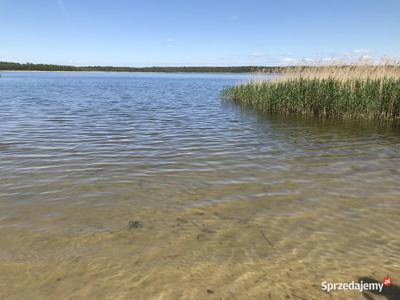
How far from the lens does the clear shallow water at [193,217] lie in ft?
11.8

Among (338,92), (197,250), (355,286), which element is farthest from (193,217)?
(338,92)

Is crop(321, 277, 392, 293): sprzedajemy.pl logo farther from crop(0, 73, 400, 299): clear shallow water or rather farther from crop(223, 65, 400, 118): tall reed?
crop(223, 65, 400, 118): tall reed

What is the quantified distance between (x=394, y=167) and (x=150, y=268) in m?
6.59

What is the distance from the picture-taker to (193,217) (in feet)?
16.6

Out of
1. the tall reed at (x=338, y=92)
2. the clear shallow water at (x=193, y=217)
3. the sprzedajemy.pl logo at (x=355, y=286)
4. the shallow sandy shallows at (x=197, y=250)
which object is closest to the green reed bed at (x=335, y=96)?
the tall reed at (x=338, y=92)

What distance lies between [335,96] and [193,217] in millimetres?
13242

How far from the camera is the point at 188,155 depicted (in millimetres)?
8781

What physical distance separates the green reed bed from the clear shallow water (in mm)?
5536

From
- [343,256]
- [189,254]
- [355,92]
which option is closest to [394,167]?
[343,256]

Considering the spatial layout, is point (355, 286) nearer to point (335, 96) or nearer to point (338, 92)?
point (338, 92)

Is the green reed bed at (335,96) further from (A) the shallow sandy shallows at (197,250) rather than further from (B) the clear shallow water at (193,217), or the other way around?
(A) the shallow sandy shallows at (197,250)

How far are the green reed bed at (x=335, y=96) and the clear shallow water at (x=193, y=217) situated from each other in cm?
554

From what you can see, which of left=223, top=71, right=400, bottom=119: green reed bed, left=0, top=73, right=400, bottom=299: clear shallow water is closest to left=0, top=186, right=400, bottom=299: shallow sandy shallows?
left=0, top=73, right=400, bottom=299: clear shallow water

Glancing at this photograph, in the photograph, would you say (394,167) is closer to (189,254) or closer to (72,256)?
(189,254)
